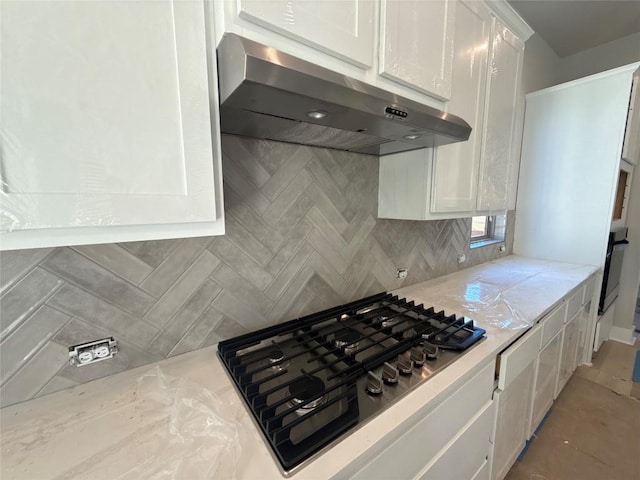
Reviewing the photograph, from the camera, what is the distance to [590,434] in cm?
169

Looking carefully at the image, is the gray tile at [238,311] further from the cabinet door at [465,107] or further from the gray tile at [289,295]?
the cabinet door at [465,107]

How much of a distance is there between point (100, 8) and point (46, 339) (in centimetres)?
83

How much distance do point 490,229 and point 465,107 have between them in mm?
1731

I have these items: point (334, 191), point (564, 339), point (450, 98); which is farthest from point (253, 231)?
point (564, 339)

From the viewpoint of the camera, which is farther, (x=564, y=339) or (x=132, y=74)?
(x=564, y=339)

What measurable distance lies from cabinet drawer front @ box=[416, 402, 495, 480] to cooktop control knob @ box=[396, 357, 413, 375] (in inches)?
11.0

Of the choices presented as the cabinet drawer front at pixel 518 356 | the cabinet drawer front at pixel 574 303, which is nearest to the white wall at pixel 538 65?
the cabinet drawer front at pixel 574 303

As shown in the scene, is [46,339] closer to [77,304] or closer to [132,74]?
[77,304]

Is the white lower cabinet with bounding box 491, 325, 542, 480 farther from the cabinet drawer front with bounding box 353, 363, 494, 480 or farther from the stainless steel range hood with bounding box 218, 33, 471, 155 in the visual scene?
the stainless steel range hood with bounding box 218, 33, 471, 155

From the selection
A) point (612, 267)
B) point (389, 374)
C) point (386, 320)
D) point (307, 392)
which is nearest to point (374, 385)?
point (389, 374)

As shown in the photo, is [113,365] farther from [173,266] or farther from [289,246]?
[289,246]

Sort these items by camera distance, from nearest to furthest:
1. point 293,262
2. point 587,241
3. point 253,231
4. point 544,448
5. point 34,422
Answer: point 34,422, point 253,231, point 293,262, point 544,448, point 587,241

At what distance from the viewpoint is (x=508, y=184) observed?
5.98 ft

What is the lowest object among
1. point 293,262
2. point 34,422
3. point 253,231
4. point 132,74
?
point 34,422
